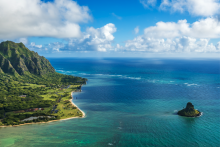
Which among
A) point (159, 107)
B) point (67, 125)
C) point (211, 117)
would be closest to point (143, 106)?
point (159, 107)

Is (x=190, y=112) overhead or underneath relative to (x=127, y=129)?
overhead

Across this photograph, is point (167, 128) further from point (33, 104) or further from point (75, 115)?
point (33, 104)

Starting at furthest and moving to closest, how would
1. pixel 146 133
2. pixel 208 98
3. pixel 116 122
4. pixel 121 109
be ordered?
pixel 208 98, pixel 121 109, pixel 116 122, pixel 146 133

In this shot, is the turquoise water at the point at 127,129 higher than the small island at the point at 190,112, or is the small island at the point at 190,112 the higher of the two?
the small island at the point at 190,112

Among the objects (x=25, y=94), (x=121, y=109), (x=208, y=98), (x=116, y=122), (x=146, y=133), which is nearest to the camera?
(x=146, y=133)

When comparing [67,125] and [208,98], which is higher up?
[208,98]

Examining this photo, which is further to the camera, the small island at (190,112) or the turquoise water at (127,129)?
the small island at (190,112)

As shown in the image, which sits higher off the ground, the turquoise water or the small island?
the small island

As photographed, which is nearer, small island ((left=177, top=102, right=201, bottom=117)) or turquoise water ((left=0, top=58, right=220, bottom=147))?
turquoise water ((left=0, top=58, right=220, bottom=147))

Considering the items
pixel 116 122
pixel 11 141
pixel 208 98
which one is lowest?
pixel 11 141

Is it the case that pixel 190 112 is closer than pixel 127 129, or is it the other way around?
pixel 127 129

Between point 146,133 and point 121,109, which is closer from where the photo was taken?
point 146,133
